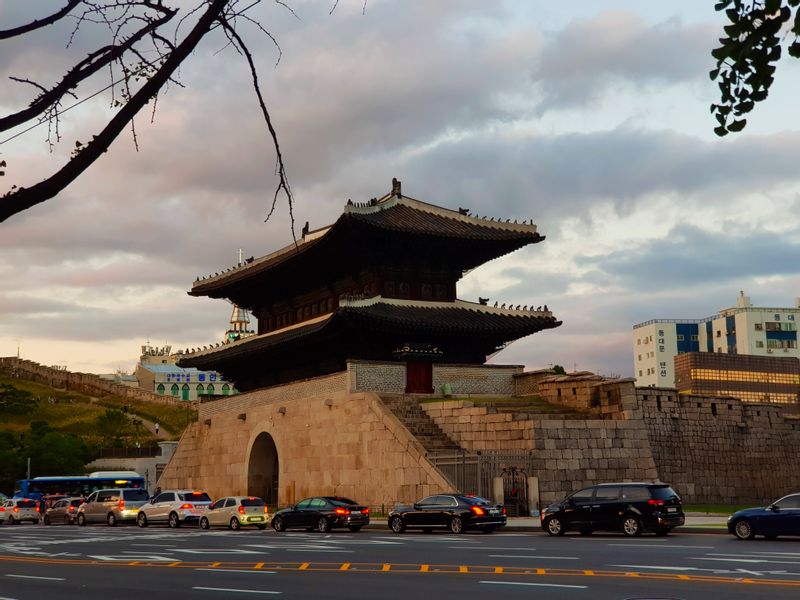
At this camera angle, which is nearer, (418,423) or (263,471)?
(418,423)

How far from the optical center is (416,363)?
141 ft

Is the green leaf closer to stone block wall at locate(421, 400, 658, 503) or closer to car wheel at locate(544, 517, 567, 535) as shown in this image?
car wheel at locate(544, 517, 567, 535)

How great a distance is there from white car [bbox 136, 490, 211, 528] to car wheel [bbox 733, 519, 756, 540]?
2030cm

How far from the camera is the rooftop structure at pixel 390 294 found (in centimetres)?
4244

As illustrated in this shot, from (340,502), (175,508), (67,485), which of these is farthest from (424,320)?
(67,485)

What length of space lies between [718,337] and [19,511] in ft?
375

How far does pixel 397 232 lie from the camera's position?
43062 millimetres

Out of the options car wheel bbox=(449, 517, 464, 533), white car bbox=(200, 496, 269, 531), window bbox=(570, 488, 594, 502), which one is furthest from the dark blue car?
white car bbox=(200, 496, 269, 531)

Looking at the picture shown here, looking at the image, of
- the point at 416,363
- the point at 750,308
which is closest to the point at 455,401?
the point at 416,363

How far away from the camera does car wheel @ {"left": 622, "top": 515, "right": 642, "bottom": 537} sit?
2527cm

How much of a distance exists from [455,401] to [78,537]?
602 inches

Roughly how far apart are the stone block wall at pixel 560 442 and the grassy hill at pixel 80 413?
6450 cm

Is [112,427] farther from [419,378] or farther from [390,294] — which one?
[419,378]

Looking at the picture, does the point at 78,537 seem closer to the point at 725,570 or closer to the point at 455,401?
the point at 455,401
